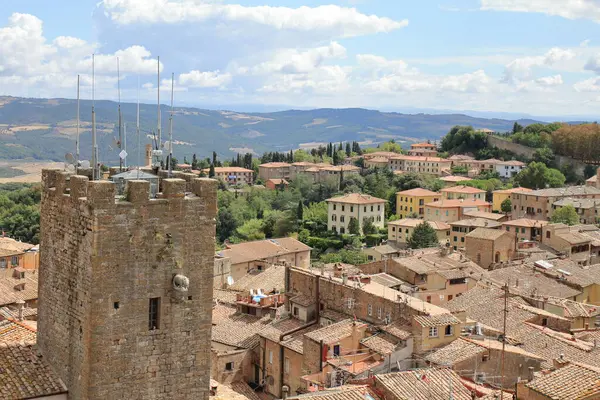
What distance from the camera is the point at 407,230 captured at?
87500mm

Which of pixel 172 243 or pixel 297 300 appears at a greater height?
pixel 172 243

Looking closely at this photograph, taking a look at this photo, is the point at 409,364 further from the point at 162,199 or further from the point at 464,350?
the point at 162,199

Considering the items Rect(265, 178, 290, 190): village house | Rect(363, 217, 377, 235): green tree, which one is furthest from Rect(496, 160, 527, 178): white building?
Rect(363, 217, 377, 235): green tree

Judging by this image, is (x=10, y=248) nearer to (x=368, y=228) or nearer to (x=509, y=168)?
(x=368, y=228)

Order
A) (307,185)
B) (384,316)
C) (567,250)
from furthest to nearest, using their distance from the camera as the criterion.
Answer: (307,185) → (567,250) → (384,316)

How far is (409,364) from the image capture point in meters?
30.0

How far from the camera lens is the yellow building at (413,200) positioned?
332 ft

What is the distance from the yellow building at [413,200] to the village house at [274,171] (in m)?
36.5

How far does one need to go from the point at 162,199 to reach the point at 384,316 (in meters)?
21.2

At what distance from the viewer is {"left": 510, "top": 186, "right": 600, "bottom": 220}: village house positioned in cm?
9294

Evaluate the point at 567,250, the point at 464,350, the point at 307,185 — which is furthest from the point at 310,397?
the point at 307,185

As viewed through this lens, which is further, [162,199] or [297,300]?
[297,300]

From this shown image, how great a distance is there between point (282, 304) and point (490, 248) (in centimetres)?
2829

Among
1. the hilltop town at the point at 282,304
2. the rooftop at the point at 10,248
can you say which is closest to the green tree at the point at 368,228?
the hilltop town at the point at 282,304
